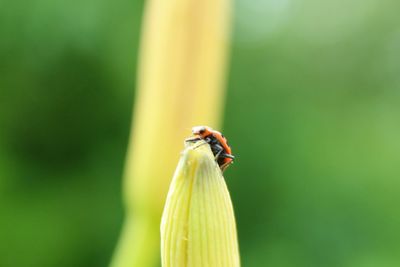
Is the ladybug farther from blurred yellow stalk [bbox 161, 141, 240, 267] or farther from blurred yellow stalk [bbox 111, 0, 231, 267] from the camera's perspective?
blurred yellow stalk [bbox 111, 0, 231, 267]

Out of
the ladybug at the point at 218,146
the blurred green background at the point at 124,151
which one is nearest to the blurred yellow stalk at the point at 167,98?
the ladybug at the point at 218,146

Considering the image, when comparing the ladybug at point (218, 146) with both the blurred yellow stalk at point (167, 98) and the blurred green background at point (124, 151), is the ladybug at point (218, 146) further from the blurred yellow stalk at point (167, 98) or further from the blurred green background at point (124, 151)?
the blurred green background at point (124, 151)

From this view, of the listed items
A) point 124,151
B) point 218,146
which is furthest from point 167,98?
point 124,151

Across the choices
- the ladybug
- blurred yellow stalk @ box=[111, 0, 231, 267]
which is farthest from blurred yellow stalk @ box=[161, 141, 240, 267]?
blurred yellow stalk @ box=[111, 0, 231, 267]

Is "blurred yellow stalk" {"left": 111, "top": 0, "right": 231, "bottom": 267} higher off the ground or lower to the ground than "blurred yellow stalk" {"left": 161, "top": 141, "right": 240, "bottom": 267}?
higher

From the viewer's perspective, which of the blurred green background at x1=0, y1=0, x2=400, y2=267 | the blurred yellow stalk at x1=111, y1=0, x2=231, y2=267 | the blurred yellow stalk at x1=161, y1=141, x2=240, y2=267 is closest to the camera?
the blurred yellow stalk at x1=161, y1=141, x2=240, y2=267

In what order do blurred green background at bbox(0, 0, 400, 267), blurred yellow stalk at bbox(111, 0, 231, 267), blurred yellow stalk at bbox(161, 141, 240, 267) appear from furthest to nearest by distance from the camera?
blurred green background at bbox(0, 0, 400, 267) < blurred yellow stalk at bbox(111, 0, 231, 267) < blurred yellow stalk at bbox(161, 141, 240, 267)

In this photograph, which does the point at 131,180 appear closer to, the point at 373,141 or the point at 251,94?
the point at 251,94
